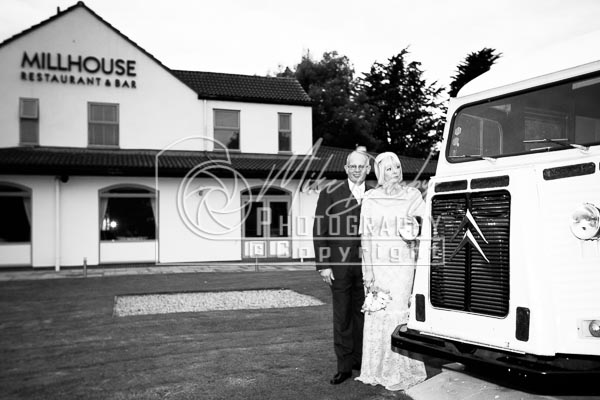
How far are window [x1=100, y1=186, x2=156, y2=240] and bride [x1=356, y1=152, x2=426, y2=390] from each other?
46.1 feet

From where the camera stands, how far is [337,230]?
17.4 feet

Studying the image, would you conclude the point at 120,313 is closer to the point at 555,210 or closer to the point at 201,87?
the point at 555,210

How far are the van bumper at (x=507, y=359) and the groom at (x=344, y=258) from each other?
2.28ft

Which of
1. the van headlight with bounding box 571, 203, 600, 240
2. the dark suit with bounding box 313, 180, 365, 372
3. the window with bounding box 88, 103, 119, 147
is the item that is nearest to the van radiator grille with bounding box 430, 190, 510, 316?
the van headlight with bounding box 571, 203, 600, 240

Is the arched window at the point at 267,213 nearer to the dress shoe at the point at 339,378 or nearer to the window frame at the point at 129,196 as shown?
the window frame at the point at 129,196

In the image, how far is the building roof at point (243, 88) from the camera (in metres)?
19.7

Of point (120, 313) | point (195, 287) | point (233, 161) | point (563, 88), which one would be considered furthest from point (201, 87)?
point (563, 88)

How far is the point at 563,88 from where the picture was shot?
14.0 feet

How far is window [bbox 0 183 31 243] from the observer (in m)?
16.4

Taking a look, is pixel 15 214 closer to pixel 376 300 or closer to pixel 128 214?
pixel 128 214

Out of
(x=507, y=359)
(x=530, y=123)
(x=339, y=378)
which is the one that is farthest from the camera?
(x=339, y=378)

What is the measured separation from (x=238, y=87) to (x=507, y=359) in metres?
18.2

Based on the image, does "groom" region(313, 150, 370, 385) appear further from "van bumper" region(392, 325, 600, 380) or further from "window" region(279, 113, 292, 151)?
"window" region(279, 113, 292, 151)

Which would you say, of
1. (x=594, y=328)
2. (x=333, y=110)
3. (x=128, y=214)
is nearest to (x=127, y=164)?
(x=128, y=214)
